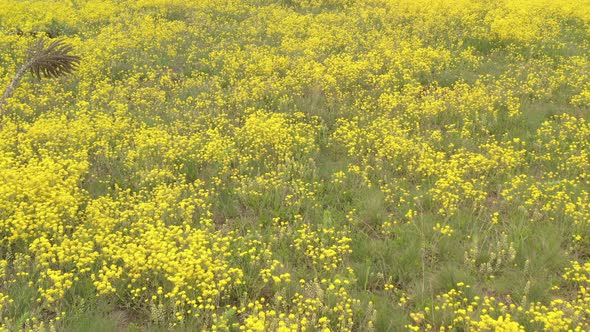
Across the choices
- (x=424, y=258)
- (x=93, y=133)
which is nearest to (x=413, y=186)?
(x=424, y=258)

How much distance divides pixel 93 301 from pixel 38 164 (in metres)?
2.93

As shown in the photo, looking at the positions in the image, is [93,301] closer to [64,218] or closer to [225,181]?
[64,218]

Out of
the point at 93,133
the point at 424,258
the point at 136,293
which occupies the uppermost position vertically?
the point at 93,133

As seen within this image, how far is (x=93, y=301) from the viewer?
4273 millimetres

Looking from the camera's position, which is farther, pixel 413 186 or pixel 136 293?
pixel 413 186

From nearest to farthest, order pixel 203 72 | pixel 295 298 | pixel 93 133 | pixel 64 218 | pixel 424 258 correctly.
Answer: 1. pixel 295 298
2. pixel 424 258
3. pixel 64 218
4. pixel 93 133
5. pixel 203 72

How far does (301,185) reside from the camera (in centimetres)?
627

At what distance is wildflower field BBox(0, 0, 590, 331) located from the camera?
14.0ft

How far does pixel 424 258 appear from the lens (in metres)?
5.06

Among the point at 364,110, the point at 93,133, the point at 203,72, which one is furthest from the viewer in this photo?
the point at 203,72

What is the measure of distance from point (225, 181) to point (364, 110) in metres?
3.48

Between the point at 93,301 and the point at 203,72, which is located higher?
the point at 203,72

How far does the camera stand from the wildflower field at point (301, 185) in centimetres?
425

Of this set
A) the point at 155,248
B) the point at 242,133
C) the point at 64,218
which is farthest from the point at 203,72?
the point at 155,248
